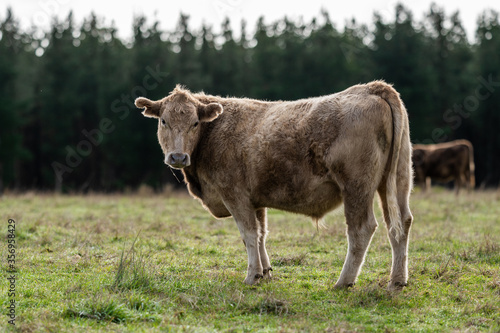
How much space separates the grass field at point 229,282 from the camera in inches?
196

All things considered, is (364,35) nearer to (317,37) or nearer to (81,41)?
(317,37)

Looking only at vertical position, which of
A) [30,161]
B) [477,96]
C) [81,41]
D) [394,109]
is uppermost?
[81,41]

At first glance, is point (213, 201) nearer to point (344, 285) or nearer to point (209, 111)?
point (209, 111)

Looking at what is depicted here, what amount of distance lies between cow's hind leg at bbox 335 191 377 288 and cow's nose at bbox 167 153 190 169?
1.99 m

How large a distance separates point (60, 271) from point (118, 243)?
221 centimetres

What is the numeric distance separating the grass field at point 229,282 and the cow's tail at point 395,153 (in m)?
0.83

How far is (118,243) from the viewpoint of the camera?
913cm

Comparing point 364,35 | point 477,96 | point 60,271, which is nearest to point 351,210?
point 60,271

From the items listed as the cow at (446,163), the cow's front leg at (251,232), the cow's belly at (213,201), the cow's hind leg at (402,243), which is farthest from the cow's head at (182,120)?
the cow at (446,163)

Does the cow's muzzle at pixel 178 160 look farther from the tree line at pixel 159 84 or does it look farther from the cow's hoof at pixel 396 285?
the tree line at pixel 159 84

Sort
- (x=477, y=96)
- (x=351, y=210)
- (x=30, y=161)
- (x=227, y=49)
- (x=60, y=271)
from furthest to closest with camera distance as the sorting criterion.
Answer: (x=227, y=49)
(x=30, y=161)
(x=477, y=96)
(x=60, y=271)
(x=351, y=210)

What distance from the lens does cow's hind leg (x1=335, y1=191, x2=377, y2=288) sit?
6.15 m

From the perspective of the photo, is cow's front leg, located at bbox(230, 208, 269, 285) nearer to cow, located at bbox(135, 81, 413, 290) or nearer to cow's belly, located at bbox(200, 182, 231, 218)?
cow, located at bbox(135, 81, 413, 290)

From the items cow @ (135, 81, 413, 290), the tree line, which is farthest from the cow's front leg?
the tree line
